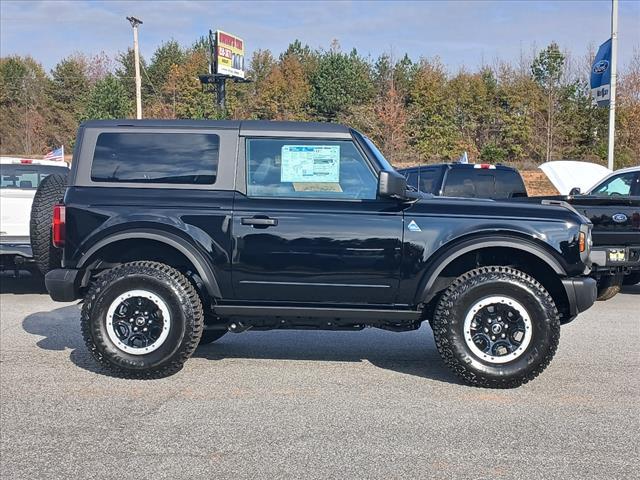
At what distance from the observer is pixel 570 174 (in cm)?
1159

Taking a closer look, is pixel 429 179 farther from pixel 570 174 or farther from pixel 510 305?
pixel 510 305

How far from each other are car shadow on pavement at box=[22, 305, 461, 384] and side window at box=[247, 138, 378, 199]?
1645mm

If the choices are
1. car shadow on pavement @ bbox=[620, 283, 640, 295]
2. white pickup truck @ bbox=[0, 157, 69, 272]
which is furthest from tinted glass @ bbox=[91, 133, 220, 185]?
car shadow on pavement @ bbox=[620, 283, 640, 295]

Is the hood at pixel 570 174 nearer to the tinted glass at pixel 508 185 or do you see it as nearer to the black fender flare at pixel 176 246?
the tinted glass at pixel 508 185

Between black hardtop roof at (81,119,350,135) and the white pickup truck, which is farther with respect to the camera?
the white pickup truck

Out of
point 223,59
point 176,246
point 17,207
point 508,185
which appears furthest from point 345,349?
point 223,59

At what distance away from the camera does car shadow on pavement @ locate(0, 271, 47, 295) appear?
992 centimetres

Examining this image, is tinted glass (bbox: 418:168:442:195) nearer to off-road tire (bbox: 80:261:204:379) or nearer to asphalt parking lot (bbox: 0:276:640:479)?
asphalt parking lot (bbox: 0:276:640:479)

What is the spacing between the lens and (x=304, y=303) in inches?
207

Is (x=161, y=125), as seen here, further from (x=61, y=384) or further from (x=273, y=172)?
(x=61, y=384)

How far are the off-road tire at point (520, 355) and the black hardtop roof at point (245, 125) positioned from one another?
164 centimetres

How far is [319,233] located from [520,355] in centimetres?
183

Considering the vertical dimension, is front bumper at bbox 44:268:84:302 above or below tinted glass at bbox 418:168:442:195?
below

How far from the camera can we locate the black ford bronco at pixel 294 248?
5125mm
